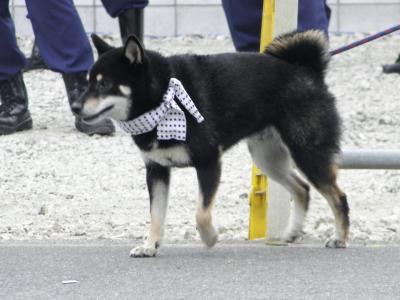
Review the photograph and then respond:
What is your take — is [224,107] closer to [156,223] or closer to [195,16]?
[156,223]

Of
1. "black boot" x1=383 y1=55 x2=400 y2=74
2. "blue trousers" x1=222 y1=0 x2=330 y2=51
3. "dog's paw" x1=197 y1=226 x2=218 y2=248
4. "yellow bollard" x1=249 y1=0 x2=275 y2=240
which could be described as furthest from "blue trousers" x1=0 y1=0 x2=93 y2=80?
"black boot" x1=383 y1=55 x2=400 y2=74

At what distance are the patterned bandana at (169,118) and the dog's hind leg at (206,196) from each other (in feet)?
0.61

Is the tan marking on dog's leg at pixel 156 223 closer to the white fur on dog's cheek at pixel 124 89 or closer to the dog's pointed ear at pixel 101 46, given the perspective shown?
the white fur on dog's cheek at pixel 124 89

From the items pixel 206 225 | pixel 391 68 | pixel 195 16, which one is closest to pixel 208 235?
pixel 206 225

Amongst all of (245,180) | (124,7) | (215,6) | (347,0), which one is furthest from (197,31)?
(245,180)

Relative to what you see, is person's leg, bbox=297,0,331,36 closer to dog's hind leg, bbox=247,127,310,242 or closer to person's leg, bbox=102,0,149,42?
dog's hind leg, bbox=247,127,310,242

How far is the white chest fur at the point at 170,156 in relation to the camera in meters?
5.43

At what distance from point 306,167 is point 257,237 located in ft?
1.68

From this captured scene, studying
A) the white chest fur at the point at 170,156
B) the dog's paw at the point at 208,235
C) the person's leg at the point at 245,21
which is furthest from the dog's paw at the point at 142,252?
the person's leg at the point at 245,21

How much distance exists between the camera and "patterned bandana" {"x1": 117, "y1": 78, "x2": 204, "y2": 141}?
5.37 meters

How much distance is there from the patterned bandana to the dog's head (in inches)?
2.7

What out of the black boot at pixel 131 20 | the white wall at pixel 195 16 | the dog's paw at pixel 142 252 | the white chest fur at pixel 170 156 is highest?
the white chest fur at pixel 170 156

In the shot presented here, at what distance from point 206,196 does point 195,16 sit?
787 centimetres

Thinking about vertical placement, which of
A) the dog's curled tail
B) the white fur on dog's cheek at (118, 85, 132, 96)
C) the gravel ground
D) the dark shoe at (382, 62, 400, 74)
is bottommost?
the dark shoe at (382, 62, 400, 74)
